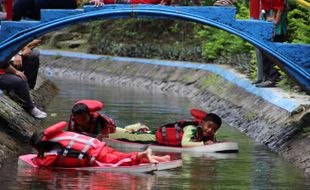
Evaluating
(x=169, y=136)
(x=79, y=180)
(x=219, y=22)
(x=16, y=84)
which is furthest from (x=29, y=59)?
(x=79, y=180)

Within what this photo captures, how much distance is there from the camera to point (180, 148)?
52.9 ft

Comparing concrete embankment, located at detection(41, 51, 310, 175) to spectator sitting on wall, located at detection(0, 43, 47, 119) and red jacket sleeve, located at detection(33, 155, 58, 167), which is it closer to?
red jacket sleeve, located at detection(33, 155, 58, 167)

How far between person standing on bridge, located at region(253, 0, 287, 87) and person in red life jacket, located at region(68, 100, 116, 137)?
2.53m

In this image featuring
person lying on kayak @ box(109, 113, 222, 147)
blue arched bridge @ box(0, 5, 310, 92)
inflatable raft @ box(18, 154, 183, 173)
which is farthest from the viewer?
person lying on kayak @ box(109, 113, 222, 147)

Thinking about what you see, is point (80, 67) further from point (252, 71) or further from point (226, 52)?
point (252, 71)

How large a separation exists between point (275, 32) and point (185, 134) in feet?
13.0

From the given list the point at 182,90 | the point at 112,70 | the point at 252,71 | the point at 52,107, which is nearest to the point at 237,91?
the point at 252,71

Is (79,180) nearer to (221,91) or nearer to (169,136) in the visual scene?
(169,136)

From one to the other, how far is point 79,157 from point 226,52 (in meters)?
16.9

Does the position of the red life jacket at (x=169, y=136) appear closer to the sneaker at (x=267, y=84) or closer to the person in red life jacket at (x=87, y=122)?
the person in red life jacket at (x=87, y=122)

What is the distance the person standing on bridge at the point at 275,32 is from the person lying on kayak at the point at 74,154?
3750 mm

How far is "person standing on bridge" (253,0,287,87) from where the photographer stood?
17.9 metres

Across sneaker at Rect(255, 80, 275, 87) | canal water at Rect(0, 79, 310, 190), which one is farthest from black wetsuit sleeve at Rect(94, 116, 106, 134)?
sneaker at Rect(255, 80, 275, 87)

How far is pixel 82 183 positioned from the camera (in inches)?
488
